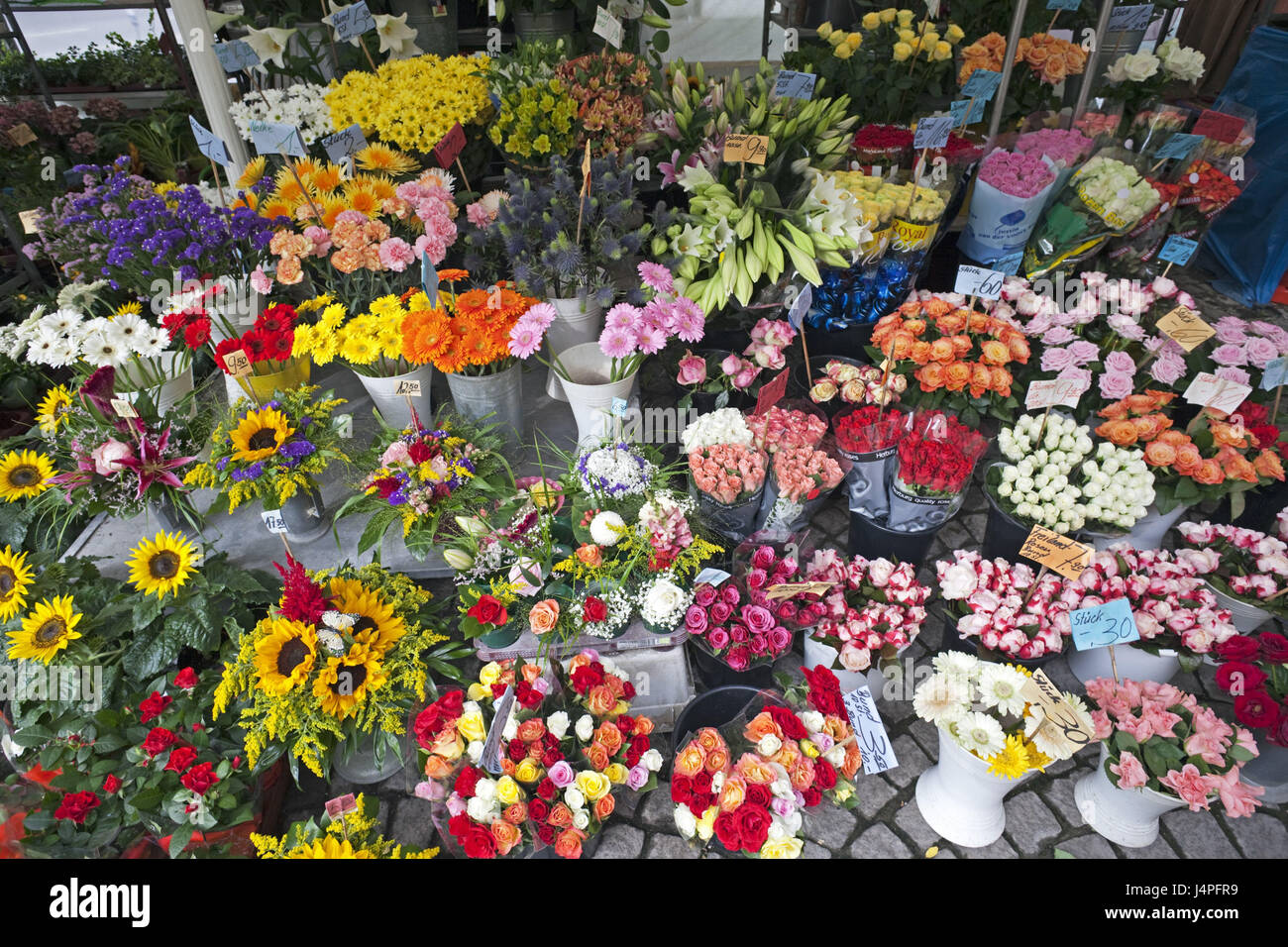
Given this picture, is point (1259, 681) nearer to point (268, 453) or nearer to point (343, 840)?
point (343, 840)

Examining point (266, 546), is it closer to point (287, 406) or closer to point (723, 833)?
point (287, 406)

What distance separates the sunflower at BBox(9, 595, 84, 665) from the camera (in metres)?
1.89

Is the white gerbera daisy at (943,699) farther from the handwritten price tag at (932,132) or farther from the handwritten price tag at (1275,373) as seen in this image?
the handwritten price tag at (932,132)

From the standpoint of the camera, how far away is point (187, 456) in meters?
2.15

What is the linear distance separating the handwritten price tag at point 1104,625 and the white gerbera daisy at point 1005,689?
0.22 metres

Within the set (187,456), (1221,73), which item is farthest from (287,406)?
(1221,73)

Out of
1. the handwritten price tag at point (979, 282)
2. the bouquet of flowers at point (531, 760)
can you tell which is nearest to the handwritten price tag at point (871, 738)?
the bouquet of flowers at point (531, 760)

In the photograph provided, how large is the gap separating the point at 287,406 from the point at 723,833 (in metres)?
1.82

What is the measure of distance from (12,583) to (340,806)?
3.97ft

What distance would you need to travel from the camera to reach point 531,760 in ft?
5.61

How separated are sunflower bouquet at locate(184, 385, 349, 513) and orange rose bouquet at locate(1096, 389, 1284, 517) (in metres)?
2.77

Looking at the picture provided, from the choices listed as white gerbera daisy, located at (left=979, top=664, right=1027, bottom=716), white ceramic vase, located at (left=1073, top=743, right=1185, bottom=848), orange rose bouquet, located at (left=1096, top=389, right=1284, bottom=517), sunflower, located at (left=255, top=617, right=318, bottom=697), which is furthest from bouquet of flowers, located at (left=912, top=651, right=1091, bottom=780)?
sunflower, located at (left=255, top=617, right=318, bottom=697)

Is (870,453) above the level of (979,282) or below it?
below

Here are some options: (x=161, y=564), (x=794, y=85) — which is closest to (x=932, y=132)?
(x=794, y=85)
